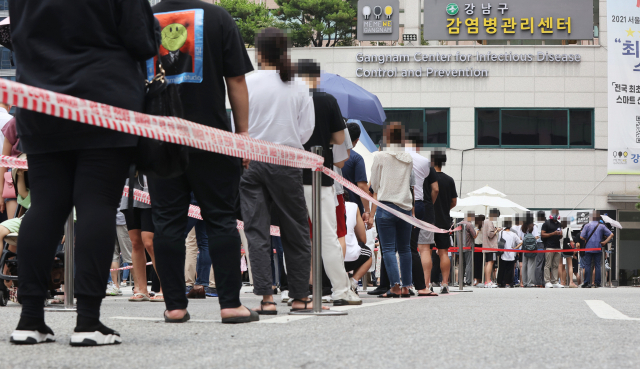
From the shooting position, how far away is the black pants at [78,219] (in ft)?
10.4

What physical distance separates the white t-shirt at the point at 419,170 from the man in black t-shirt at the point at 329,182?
277cm

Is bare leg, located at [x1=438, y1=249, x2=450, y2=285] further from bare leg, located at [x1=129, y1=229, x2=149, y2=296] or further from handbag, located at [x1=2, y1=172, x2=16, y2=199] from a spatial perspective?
handbag, located at [x1=2, y1=172, x2=16, y2=199]

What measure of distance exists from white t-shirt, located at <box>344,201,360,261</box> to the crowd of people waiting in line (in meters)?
1.49

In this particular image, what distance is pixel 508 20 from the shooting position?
2967cm

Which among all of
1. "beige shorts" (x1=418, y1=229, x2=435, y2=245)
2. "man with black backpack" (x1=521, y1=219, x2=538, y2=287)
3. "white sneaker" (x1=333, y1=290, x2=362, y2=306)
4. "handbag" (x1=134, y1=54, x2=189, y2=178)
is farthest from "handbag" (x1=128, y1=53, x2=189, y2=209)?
"man with black backpack" (x1=521, y1=219, x2=538, y2=287)

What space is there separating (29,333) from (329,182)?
11.2 feet

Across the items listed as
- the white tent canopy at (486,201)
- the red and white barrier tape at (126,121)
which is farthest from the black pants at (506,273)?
the red and white barrier tape at (126,121)

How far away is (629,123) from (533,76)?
7.22 meters

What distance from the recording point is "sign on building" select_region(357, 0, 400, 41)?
98.1 ft

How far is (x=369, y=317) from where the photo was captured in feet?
15.7

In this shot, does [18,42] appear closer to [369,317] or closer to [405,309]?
[369,317]

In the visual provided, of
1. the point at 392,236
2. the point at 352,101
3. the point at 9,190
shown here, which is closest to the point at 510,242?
the point at 352,101

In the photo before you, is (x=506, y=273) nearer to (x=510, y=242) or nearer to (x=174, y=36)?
A: (x=510, y=242)

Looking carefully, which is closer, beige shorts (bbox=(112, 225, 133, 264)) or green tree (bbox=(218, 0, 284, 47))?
beige shorts (bbox=(112, 225, 133, 264))
